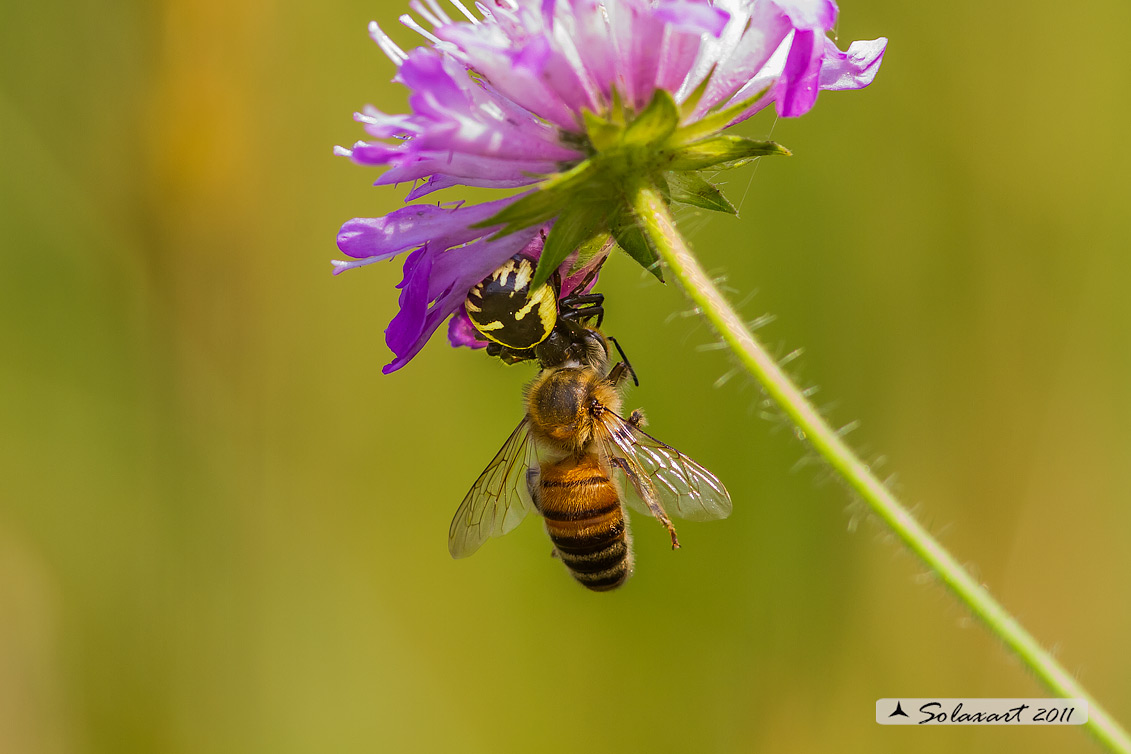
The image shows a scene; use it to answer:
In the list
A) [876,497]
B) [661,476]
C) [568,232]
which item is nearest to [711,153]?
[568,232]

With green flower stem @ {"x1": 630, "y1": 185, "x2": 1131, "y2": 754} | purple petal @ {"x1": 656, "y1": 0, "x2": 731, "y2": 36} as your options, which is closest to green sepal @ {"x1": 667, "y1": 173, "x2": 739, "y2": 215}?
green flower stem @ {"x1": 630, "y1": 185, "x2": 1131, "y2": 754}

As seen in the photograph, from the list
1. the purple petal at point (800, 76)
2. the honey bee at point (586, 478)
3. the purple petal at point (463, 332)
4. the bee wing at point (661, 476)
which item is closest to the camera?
the purple petal at point (800, 76)

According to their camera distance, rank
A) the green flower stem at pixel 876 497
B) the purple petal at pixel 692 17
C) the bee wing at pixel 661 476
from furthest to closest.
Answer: the bee wing at pixel 661 476, the purple petal at pixel 692 17, the green flower stem at pixel 876 497

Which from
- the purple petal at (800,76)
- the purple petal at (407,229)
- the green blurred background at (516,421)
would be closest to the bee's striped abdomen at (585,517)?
the purple petal at (407,229)

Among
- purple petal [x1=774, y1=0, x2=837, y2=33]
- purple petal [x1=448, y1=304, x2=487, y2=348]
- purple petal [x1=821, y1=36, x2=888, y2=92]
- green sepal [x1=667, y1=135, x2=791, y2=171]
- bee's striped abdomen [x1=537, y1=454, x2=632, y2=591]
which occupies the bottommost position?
bee's striped abdomen [x1=537, y1=454, x2=632, y2=591]

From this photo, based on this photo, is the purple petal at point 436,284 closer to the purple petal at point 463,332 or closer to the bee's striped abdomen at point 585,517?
the purple petal at point 463,332

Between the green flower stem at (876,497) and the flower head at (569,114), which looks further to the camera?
the flower head at (569,114)

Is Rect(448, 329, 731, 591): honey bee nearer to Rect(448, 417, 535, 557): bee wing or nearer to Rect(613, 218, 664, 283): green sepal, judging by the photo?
Rect(448, 417, 535, 557): bee wing
